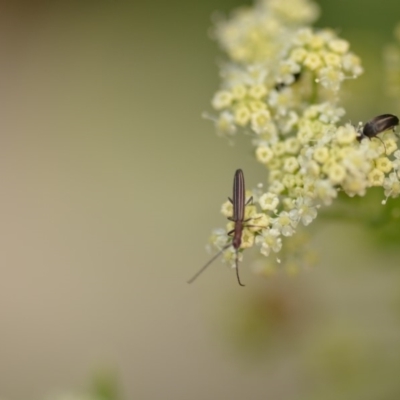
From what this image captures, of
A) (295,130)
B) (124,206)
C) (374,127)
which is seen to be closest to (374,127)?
(374,127)

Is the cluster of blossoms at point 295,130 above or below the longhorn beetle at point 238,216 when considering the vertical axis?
above

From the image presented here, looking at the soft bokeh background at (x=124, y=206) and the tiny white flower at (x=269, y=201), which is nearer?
the tiny white flower at (x=269, y=201)

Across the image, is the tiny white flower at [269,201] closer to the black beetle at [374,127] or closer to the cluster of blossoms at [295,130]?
the cluster of blossoms at [295,130]

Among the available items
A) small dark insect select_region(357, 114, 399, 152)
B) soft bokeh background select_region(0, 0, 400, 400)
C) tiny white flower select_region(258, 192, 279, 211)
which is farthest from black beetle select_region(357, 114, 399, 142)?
soft bokeh background select_region(0, 0, 400, 400)

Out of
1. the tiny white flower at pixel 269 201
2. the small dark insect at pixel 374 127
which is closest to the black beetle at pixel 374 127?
the small dark insect at pixel 374 127

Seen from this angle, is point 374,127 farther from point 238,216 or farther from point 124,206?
point 124,206

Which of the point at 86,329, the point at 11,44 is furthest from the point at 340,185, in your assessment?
the point at 11,44

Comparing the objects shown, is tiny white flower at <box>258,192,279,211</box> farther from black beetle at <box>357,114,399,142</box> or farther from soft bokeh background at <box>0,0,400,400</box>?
soft bokeh background at <box>0,0,400,400</box>

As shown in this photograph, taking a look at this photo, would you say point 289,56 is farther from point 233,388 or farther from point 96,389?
point 233,388
